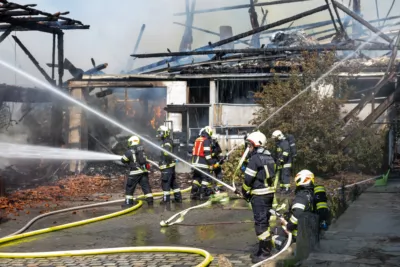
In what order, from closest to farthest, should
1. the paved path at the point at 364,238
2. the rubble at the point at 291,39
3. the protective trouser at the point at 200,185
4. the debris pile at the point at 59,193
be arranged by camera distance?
1. the paved path at the point at 364,238
2. the debris pile at the point at 59,193
3. the protective trouser at the point at 200,185
4. the rubble at the point at 291,39

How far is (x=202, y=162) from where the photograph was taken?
13539mm

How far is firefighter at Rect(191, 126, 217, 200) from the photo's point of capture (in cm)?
1343

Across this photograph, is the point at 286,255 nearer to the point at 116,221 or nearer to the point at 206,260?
the point at 206,260

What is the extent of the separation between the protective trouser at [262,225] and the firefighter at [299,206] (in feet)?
0.65

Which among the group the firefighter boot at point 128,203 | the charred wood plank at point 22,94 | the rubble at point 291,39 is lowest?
the firefighter boot at point 128,203

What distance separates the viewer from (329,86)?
19.0 meters

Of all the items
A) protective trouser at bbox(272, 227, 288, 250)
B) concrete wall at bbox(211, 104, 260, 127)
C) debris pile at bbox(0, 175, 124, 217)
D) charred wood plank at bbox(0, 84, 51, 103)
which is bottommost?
debris pile at bbox(0, 175, 124, 217)

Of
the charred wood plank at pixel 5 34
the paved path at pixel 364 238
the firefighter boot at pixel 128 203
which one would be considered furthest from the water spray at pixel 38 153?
the paved path at pixel 364 238

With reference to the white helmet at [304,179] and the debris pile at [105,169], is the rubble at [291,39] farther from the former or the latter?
the white helmet at [304,179]

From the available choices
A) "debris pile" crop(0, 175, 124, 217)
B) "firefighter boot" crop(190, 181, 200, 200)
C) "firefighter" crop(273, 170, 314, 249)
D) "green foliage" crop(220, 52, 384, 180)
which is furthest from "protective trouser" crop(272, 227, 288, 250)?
"green foliage" crop(220, 52, 384, 180)

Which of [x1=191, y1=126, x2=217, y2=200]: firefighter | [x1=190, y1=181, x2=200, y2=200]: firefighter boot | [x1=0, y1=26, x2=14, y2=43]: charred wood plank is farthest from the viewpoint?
[x1=0, y1=26, x2=14, y2=43]: charred wood plank

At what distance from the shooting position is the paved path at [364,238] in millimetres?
6956

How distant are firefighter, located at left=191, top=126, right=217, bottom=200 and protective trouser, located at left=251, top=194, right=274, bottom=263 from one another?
18.2 feet

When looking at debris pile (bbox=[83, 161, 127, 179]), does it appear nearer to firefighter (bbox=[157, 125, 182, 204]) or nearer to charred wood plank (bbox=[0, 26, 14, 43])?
charred wood plank (bbox=[0, 26, 14, 43])
